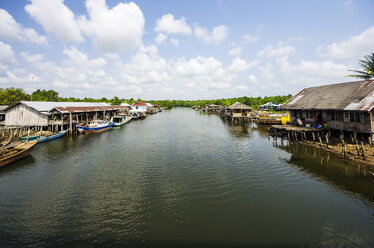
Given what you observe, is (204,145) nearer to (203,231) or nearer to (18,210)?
(203,231)

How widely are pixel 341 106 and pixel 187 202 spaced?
2105 cm

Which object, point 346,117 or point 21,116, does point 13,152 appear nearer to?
point 21,116

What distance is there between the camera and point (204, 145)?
25.1 metres

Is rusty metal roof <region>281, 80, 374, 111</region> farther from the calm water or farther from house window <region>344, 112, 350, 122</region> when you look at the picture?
the calm water

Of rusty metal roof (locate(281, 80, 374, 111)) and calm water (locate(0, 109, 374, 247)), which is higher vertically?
rusty metal roof (locate(281, 80, 374, 111))

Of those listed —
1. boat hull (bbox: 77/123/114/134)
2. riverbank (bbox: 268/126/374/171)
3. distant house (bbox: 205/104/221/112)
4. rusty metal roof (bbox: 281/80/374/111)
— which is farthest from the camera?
distant house (bbox: 205/104/221/112)

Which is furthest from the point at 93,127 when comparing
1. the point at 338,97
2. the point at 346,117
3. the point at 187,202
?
the point at 338,97

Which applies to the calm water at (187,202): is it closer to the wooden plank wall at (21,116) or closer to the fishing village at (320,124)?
the fishing village at (320,124)

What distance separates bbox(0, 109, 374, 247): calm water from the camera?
8109 mm

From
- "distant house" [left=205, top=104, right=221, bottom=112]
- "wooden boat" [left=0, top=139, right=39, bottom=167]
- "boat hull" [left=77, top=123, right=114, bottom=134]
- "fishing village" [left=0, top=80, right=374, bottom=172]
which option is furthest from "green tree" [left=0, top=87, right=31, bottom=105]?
"distant house" [left=205, top=104, right=221, bottom=112]

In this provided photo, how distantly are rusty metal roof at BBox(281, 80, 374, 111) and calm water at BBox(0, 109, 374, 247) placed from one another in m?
6.51

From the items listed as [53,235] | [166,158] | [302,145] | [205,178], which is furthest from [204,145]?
[53,235]

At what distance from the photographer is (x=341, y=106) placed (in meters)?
19.6

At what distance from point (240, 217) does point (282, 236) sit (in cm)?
208
